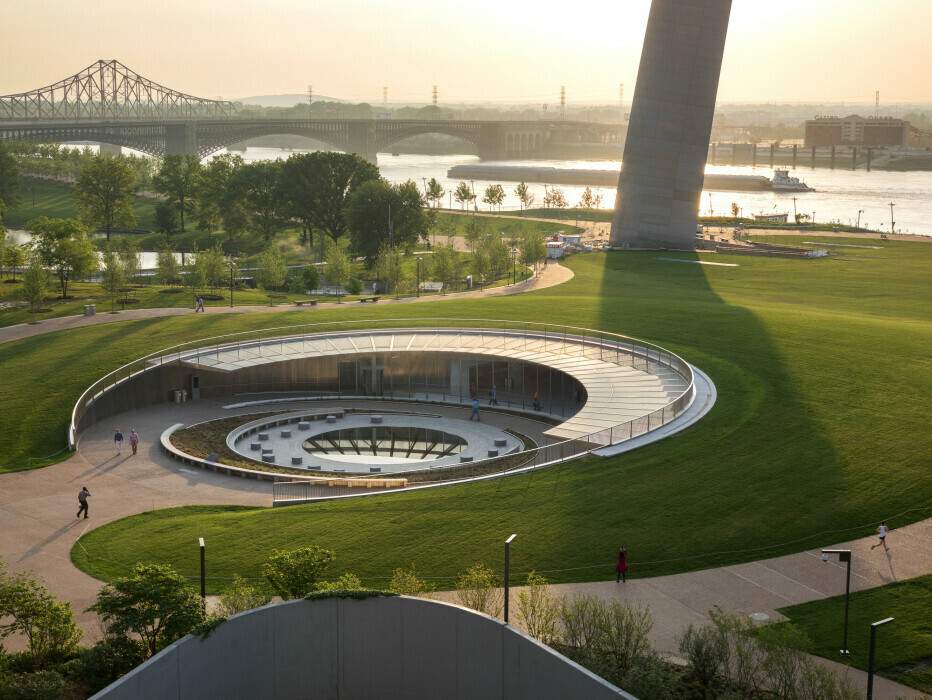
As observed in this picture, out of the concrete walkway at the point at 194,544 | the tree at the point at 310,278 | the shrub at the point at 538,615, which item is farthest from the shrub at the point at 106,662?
the tree at the point at 310,278

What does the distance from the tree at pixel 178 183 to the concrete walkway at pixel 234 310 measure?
5228cm

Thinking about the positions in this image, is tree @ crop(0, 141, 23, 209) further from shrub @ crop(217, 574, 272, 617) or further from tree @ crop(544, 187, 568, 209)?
shrub @ crop(217, 574, 272, 617)

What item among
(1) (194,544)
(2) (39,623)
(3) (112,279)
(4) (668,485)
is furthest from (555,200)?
(2) (39,623)

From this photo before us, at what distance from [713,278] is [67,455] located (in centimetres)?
5135

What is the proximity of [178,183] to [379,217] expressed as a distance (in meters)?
36.2

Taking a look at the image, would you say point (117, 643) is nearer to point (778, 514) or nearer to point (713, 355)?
point (778, 514)

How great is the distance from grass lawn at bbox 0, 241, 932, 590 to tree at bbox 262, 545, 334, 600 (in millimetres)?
3055

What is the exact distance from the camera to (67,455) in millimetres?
35281

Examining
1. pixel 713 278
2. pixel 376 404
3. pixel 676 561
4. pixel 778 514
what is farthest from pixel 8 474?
pixel 713 278

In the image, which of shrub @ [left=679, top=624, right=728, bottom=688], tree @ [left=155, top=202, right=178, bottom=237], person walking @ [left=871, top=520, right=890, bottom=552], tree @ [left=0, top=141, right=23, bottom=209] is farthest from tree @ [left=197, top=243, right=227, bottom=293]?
shrub @ [left=679, top=624, right=728, bottom=688]

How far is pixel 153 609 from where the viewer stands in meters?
19.0

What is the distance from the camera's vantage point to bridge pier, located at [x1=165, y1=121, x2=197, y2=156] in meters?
150

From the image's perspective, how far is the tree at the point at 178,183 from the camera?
110250 millimetres

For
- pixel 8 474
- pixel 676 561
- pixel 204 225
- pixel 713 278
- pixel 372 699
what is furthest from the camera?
pixel 204 225
